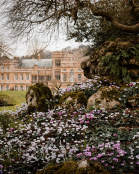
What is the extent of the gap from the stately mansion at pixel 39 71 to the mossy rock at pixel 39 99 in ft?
159

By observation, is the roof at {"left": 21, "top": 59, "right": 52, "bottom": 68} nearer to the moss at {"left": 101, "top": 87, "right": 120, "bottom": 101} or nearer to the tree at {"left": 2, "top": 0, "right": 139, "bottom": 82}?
the tree at {"left": 2, "top": 0, "right": 139, "bottom": 82}

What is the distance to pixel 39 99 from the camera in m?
8.39

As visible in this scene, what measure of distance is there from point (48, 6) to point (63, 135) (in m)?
5.63

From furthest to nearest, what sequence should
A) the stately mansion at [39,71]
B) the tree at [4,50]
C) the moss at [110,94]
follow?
the stately mansion at [39,71] → the tree at [4,50] → the moss at [110,94]

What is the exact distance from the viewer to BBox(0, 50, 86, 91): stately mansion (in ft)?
196

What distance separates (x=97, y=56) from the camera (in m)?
10.9

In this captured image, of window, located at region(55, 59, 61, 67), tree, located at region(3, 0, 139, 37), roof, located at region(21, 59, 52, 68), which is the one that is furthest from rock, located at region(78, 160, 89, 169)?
roof, located at region(21, 59, 52, 68)

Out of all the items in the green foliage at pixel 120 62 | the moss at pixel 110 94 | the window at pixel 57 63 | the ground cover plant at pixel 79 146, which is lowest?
the ground cover plant at pixel 79 146

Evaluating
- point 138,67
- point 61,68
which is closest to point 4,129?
point 138,67

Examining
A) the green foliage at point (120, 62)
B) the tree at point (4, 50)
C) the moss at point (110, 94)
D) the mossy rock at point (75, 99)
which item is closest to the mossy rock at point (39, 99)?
the mossy rock at point (75, 99)

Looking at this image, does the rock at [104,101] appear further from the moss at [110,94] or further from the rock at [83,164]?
the rock at [83,164]

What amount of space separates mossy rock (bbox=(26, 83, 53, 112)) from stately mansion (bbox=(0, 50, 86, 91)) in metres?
48.6

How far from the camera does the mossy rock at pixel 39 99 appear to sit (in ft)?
27.0

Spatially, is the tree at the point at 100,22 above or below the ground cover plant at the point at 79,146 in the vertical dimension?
above
